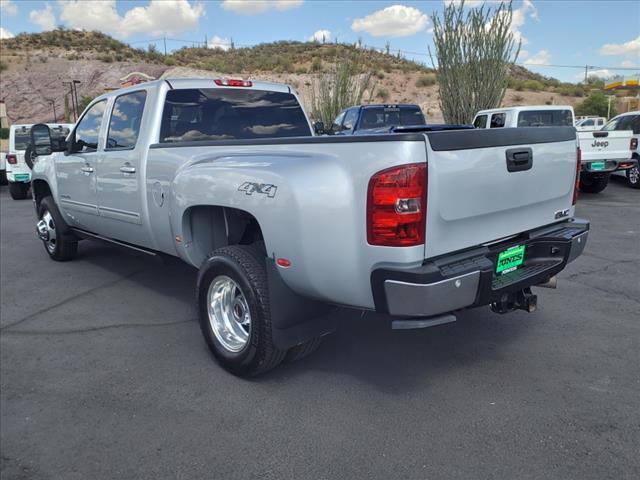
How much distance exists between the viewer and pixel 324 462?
8.98ft

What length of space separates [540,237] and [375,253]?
1.34 meters

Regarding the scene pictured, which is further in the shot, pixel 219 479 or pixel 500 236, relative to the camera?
pixel 500 236

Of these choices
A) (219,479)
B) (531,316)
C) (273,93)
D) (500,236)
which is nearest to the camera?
(219,479)

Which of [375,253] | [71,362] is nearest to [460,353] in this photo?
[375,253]

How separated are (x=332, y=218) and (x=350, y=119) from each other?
1132cm

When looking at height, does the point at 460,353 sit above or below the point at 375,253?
below

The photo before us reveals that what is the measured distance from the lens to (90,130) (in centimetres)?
579

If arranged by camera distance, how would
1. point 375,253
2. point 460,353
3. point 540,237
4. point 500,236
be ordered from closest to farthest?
1. point 375,253
2. point 500,236
3. point 540,237
4. point 460,353

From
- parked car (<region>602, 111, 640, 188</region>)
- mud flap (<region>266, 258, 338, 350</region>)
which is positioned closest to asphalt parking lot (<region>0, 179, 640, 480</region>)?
mud flap (<region>266, 258, 338, 350</region>)

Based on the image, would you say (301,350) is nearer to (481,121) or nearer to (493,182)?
(493,182)

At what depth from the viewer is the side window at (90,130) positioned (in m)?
5.59

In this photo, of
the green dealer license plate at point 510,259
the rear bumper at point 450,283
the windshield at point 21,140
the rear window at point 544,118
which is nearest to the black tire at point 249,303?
the rear bumper at point 450,283

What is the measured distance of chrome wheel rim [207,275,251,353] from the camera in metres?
3.77

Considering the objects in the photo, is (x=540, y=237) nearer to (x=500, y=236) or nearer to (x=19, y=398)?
(x=500, y=236)
